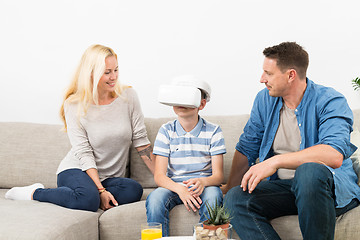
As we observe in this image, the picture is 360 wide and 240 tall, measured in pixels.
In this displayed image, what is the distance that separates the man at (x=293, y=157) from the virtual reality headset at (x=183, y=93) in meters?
0.35

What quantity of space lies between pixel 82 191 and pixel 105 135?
14.7 inches

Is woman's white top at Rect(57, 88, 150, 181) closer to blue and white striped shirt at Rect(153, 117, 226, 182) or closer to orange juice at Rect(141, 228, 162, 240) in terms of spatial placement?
blue and white striped shirt at Rect(153, 117, 226, 182)

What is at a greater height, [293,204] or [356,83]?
[356,83]

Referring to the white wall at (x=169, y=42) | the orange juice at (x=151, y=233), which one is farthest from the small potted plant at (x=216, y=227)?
the white wall at (x=169, y=42)

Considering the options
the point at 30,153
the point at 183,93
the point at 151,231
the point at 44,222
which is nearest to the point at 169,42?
the point at 183,93

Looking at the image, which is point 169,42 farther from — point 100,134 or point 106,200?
point 106,200

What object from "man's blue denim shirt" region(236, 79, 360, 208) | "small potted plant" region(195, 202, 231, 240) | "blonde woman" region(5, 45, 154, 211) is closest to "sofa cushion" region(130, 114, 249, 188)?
"blonde woman" region(5, 45, 154, 211)

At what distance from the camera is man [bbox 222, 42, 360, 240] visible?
5.68ft

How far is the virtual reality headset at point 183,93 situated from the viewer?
2.04 metres

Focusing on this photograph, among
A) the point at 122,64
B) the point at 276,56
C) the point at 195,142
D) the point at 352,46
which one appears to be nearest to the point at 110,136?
the point at 195,142

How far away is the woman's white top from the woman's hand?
0.18 meters

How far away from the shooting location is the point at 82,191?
7.11 ft

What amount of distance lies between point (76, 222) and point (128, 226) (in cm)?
25

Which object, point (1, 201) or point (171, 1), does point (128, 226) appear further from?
point (171, 1)
